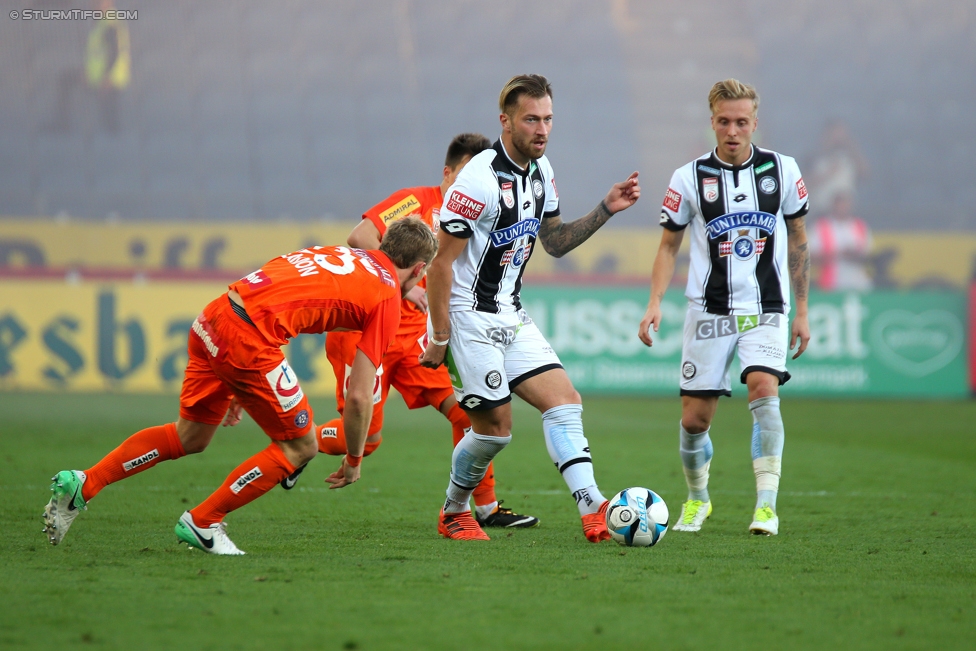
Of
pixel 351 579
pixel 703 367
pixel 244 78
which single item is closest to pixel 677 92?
pixel 244 78

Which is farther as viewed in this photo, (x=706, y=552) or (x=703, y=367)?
(x=703, y=367)

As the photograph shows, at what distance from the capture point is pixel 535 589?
3840 mm

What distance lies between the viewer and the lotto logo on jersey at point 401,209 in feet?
19.6

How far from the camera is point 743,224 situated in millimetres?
5426

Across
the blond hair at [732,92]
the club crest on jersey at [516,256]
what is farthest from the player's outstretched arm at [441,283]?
the blond hair at [732,92]

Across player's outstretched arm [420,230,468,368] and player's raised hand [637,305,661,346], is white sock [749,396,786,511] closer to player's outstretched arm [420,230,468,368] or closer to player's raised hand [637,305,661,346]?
player's raised hand [637,305,661,346]

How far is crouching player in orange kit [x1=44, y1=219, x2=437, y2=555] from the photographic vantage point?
438cm

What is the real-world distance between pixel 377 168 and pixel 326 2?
453 cm

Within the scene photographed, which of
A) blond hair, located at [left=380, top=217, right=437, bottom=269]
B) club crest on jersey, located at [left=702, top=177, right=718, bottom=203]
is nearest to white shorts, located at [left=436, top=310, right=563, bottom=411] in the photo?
blond hair, located at [left=380, top=217, right=437, bottom=269]

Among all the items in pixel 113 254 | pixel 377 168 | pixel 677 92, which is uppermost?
pixel 677 92

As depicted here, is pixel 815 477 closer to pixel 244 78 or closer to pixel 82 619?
pixel 82 619

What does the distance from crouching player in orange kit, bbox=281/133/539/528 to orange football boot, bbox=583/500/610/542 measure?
32.3 inches

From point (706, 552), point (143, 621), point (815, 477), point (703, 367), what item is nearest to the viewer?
point (143, 621)

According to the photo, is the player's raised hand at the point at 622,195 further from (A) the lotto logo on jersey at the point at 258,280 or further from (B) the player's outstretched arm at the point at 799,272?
(A) the lotto logo on jersey at the point at 258,280
